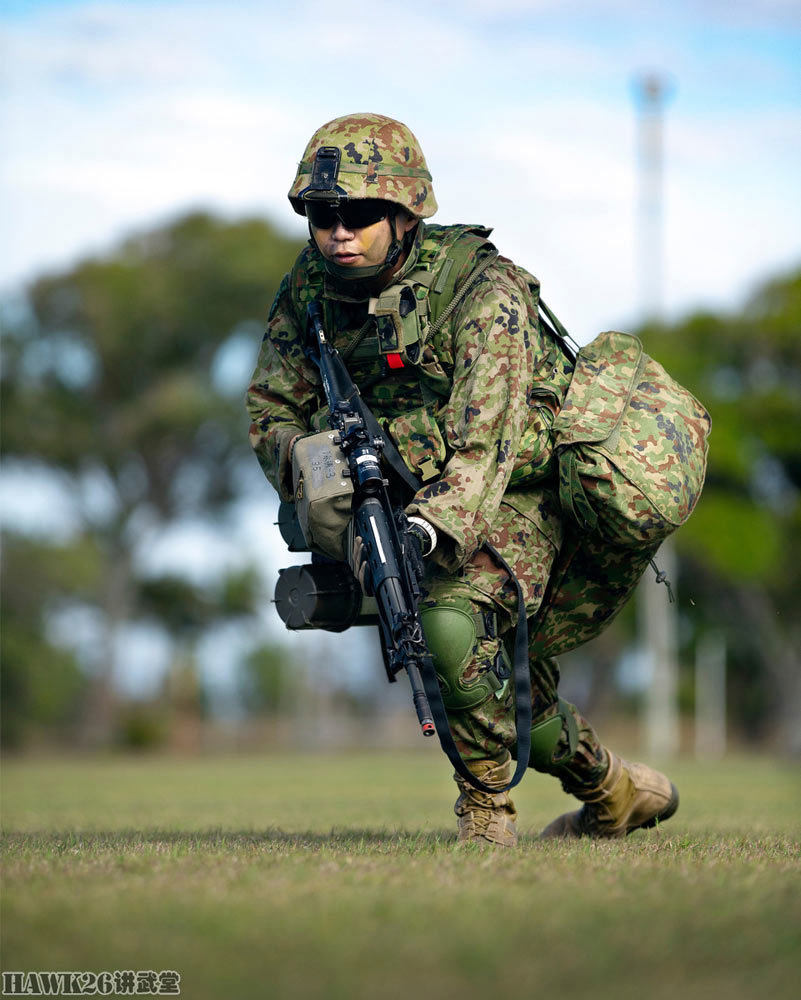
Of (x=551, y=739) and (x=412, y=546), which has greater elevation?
(x=412, y=546)

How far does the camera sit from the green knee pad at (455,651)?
465 cm

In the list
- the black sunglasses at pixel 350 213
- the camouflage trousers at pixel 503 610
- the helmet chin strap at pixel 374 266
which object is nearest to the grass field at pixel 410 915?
the camouflage trousers at pixel 503 610

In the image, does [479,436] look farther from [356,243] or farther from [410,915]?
[410,915]

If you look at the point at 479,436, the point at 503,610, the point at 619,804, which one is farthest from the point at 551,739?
the point at 479,436

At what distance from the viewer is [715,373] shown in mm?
42031

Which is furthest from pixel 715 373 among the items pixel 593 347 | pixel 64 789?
pixel 593 347

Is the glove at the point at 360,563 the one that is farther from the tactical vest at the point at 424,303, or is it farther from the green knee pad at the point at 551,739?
the green knee pad at the point at 551,739

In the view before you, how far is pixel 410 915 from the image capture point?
307cm

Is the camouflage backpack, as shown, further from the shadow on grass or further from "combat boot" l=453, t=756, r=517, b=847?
the shadow on grass

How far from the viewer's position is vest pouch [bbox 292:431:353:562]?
4.78m

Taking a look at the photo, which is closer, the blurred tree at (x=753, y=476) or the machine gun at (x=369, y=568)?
the machine gun at (x=369, y=568)

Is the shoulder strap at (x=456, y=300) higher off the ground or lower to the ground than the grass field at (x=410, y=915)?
higher

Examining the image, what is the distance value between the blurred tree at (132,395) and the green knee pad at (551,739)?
98.5 feet

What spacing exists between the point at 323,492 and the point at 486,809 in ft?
3.73
